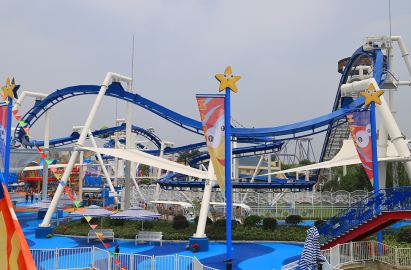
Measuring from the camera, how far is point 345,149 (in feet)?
93.5

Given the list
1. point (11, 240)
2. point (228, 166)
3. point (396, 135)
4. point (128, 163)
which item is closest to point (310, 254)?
point (228, 166)

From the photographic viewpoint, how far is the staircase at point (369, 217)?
51.0 ft

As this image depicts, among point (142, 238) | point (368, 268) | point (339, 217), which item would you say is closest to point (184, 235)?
point (142, 238)

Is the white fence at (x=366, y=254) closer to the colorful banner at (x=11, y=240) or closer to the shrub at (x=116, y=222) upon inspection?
the colorful banner at (x=11, y=240)

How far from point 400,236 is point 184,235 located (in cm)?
1078

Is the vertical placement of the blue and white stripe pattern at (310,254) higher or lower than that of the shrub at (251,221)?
higher

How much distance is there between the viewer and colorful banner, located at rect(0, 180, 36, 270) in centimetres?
386

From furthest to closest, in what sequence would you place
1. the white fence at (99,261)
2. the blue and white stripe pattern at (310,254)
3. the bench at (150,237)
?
the bench at (150,237)
the white fence at (99,261)
the blue and white stripe pattern at (310,254)

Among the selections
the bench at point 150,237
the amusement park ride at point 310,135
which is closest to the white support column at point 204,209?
the amusement park ride at point 310,135

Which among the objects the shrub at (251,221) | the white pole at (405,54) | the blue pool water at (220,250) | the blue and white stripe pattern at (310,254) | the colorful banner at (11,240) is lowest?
the blue pool water at (220,250)

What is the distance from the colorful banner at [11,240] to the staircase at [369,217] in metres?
14.4

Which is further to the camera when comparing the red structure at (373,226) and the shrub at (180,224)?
the shrub at (180,224)

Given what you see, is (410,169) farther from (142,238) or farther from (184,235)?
(142,238)

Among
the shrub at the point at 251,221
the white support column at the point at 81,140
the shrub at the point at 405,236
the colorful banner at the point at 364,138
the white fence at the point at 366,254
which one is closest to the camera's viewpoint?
the white fence at the point at 366,254
